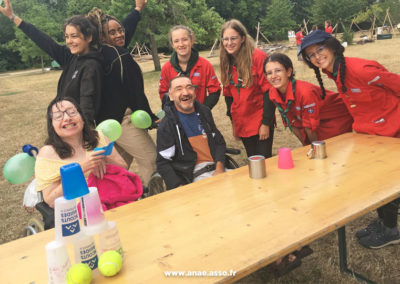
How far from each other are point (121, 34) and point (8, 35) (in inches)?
1895

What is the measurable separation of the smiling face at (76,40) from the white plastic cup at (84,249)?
2.12 m

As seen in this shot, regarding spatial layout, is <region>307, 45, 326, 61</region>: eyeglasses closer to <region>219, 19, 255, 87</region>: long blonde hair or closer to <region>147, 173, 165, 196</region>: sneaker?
<region>219, 19, 255, 87</region>: long blonde hair

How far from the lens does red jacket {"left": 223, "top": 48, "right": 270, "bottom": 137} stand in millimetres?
3262

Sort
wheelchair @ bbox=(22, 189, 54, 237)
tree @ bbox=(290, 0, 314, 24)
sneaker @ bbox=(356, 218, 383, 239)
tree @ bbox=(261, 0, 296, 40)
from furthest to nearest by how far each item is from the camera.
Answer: tree @ bbox=(290, 0, 314, 24) < tree @ bbox=(261, 0, 296, 40) < sneaker @ bbox=(356, 218, 383, 239) < wheelchair @ bbox=(22, 189, 54, 237)

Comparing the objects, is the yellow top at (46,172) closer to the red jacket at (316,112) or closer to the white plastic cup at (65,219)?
the white plastic cup at (65,219)

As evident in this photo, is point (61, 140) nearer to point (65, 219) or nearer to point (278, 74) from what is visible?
point (65, 219)

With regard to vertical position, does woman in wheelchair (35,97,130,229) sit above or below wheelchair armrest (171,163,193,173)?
above

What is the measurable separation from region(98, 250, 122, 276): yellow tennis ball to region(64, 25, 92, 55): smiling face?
7.07 ft

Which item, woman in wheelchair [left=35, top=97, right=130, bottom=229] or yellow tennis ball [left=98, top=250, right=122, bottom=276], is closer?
yellow tennis ball [left=98, top=250, right=122, bottom=276]

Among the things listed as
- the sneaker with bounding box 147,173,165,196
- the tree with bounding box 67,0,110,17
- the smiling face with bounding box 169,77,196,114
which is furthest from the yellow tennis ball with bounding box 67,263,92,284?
the tree with bounding box 67,0,110,17

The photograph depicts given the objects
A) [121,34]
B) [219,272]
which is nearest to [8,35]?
[121,34]

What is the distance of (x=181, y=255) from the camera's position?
1332mm

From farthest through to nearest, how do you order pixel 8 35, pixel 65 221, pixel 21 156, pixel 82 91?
pixel 8 35
pixel 82 91
pixel 21 156
pixel 65 221

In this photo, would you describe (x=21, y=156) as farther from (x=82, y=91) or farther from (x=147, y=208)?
(x=147, y=208)
